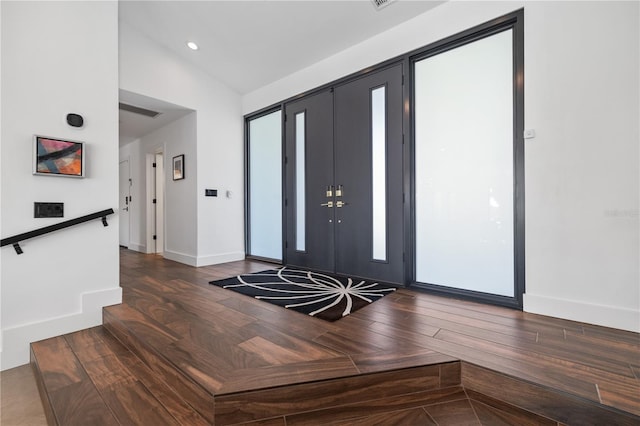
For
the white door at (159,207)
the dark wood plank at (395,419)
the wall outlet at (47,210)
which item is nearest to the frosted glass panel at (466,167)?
the dark wood plank at (395,419)

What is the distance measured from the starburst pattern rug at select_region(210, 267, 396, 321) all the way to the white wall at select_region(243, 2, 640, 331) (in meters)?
1.41

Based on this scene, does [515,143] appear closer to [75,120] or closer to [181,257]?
[75,120]


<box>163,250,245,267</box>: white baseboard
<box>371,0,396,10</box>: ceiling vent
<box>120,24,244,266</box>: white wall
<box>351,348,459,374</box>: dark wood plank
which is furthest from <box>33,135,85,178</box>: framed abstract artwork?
<box>371,0,396,10</box>: ceiling vent

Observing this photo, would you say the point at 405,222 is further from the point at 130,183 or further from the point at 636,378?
the point at 130,183

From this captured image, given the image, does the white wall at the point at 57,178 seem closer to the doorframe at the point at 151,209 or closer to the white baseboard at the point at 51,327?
the white baseboard at the point at 51,327

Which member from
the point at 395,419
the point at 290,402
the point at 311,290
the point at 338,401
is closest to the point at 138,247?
the point at 311,290

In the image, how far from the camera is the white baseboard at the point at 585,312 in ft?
6.14

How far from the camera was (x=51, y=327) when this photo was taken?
2.15 meters

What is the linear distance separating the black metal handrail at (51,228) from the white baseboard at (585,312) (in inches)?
144

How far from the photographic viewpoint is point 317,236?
378 centimetres

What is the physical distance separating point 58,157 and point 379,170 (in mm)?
2947

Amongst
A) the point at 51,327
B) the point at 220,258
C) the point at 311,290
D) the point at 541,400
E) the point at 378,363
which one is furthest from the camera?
the point at 220,258

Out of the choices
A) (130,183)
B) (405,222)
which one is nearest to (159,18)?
(405,222)

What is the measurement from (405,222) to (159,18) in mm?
3701
